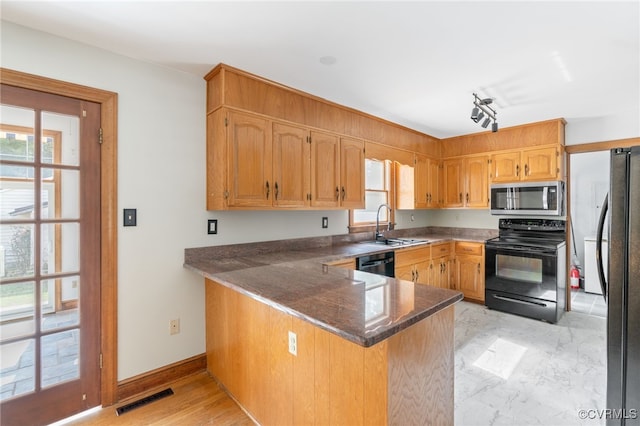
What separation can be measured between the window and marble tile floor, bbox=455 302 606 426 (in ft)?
5.09

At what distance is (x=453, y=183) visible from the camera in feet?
15.1

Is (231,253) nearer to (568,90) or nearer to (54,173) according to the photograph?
(54,173)

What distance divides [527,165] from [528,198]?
42 centimetres

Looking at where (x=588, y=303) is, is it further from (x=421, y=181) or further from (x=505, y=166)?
(x=421, y=181)

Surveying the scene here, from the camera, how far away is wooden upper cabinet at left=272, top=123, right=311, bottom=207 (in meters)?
2.55

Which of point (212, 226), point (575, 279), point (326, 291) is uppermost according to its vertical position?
point (212, 226)

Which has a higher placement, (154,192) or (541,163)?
(541,163)

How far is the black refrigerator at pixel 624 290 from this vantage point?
1466 mm

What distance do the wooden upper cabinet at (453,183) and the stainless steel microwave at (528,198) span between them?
1.58 feet

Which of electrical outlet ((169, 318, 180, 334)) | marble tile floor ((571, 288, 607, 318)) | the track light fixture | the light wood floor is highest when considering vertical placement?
the track light fixture

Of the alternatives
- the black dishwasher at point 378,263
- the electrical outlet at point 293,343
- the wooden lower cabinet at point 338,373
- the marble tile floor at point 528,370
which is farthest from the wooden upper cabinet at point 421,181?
the electrical outlet at point 293,343

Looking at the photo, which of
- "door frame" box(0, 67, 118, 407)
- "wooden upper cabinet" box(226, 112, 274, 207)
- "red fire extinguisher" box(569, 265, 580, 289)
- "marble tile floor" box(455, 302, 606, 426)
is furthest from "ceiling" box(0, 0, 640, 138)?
"red fire extinguisher" box(569, 265, 580, 289)

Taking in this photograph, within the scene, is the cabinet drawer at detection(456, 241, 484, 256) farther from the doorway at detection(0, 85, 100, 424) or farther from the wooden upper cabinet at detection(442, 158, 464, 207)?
the doorway at detection(0, 85, 100, 424)

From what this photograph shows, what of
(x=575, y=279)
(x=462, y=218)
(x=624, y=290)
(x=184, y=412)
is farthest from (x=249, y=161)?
(x=575, y=279)
